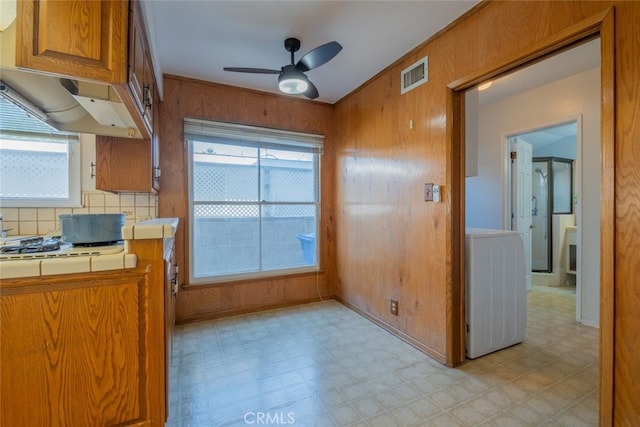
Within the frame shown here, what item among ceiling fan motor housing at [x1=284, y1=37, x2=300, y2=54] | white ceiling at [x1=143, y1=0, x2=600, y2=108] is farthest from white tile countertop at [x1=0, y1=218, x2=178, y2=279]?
ceiling fan motor housing at [x1=284, y1=37, x2=300, y2=54]

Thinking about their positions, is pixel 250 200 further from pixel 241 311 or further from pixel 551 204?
pixel 551 204

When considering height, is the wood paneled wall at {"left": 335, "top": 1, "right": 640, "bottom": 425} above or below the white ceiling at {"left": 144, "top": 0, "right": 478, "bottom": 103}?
below

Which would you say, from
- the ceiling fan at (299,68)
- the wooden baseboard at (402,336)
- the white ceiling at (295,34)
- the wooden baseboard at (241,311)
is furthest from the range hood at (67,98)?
the wooden baseboard at (402,336)

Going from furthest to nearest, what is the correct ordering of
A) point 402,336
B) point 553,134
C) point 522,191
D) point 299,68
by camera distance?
point 553,134, point 522,191, point 402,336, point 299,68

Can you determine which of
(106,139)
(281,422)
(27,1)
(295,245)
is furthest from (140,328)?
(295,245)

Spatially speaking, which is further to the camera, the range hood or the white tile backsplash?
the white tile backsplash

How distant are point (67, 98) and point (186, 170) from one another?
4.37 feet

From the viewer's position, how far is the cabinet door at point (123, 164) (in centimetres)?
213

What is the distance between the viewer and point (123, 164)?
7.09 feet

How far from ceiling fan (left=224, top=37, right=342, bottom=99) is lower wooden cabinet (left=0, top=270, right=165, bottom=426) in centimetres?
167

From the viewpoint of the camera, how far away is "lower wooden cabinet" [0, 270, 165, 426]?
1024mm

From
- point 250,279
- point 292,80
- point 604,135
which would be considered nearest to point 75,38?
point 292,80

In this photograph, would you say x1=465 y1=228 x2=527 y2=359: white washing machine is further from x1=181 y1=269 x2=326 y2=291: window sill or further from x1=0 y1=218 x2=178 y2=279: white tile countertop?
x1=0 y1=218 x2=178 y2=279: white tile countertop

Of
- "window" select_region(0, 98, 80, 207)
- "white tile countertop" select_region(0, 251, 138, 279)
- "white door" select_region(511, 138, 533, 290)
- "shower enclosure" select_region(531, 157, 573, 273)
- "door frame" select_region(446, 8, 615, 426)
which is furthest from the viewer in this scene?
"shower enclosure" select_region(531, 157, 573, 273)
